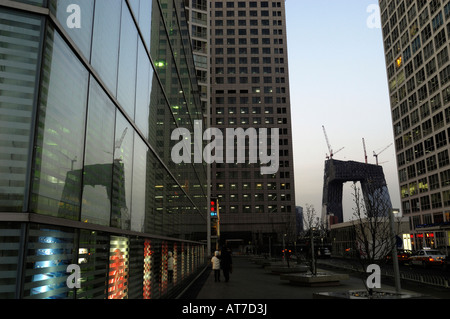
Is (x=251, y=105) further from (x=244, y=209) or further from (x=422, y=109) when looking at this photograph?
(x=422, y=109)

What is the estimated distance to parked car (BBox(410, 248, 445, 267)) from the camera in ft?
113

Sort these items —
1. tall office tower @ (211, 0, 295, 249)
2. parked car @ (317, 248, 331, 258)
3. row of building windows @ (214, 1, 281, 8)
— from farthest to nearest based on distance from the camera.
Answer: row of building windows @ (214, 1, 281, 8)
tall office tower @ (211, 0, 295, 249)
parked car @ (317, 248, 331, 258)

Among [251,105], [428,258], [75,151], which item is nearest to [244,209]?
[251,105]

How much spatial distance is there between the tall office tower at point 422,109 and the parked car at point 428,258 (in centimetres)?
2481

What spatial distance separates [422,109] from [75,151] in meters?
75.4

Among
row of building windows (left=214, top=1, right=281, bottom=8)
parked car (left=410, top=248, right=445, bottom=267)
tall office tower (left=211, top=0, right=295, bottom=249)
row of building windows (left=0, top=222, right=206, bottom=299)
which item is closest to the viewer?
row of building windows (left=0, top=222, right=206, bottom=299)

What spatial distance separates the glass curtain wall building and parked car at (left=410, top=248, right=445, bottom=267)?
31.8m

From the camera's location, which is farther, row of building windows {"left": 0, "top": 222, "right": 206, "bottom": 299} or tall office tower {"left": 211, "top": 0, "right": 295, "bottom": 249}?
tall office tower {"left": 211, "top": 0, "right": 295, "bottom": 249}

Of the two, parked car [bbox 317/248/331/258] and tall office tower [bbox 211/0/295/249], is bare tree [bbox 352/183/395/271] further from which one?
tall office tower [bbox 211/0/295/249]

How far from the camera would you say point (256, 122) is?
10694 cm

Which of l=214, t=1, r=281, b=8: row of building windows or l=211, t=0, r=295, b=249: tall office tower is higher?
l=214, t=1, r=281, b=8: row of building windows

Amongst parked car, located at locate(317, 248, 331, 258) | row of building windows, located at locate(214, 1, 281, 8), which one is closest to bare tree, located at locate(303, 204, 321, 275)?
parked car, located at locate(317, 248, 331, 258)

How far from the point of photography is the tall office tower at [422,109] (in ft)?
204

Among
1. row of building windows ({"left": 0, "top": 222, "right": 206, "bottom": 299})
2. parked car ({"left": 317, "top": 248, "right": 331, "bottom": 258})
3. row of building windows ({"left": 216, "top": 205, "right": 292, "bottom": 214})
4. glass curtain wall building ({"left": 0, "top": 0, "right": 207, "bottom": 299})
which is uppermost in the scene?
row of building windows ({"left": 216, "top": 205, "right": 292, "bottom": 214})
